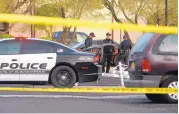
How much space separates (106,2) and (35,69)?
736 inches

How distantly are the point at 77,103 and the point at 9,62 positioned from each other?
3.23 metres

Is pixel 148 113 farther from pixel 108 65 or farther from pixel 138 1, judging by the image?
pixel 138 1

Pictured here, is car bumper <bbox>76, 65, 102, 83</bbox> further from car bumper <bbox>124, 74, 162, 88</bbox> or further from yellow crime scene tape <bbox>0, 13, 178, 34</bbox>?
yellow crime scene tape <bbox>0, 13, 178, 34</bbox>

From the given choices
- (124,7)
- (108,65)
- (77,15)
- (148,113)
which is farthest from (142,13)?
(148,113)

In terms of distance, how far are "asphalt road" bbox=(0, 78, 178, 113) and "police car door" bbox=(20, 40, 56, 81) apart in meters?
0.95

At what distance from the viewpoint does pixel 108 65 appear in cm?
1983

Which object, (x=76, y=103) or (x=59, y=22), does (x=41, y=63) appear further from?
(x=59, y=22)

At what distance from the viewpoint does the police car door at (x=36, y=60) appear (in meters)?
13.6

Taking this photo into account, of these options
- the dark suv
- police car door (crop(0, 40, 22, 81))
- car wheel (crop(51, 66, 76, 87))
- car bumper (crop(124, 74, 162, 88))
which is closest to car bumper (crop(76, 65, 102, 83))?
car wheel (crop(51, 66, 76, 87))

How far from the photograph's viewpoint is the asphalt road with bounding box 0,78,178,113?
32.2 ft

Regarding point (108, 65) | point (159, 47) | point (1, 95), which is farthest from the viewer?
point (108, 65)

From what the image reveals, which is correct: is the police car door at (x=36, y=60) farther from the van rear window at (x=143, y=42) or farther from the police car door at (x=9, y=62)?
the van rear window at (x=143, y=42)

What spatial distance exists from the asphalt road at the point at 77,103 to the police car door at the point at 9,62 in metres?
0.79

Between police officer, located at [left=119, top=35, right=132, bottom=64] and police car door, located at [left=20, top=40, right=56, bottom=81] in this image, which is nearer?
police car door, located at [left=20, top=40, right=56, bottom=81]
